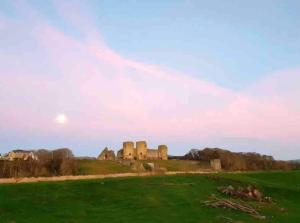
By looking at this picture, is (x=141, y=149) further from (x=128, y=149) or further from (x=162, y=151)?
(x=162, y=151)

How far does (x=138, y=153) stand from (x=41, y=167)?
3706 centimetres

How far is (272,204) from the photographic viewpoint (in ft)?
125

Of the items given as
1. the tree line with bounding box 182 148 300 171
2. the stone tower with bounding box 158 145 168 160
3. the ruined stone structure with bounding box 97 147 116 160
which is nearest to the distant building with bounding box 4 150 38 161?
the ruined stone structure with bounding box 97 147 116 160

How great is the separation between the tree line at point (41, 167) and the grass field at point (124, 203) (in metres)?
24.3

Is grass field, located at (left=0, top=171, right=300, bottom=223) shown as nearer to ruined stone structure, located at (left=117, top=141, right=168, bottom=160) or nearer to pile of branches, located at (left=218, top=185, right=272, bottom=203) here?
pile of branches, located at (left=218, top=185, right=272, bottom=203)

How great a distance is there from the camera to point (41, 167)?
242 ft

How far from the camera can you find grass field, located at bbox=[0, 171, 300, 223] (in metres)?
29.4

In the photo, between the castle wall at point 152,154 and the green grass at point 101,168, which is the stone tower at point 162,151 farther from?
the green grass at point 101,168

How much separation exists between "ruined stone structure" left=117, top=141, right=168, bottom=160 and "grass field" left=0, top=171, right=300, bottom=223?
6086 centimetres

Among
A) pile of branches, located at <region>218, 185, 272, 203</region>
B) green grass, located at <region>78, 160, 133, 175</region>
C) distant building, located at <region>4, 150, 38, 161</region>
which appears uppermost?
distant building, located at <region>4, 150, 38, 161</region>

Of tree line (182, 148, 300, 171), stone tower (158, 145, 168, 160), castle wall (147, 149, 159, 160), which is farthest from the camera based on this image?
stone tower (158, 145, 168, 160)

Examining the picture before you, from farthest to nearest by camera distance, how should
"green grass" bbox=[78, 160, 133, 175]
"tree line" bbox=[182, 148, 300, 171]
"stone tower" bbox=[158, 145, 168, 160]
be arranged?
"stone tower" bbox=[158, 145, 168, 160] < "tree line" bbox=[182, 148, 300, 171] < "green grass" bbox=[78, 160, 133, 175]

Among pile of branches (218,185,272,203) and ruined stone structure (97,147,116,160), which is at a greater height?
ruined stone structure (97,147,116,160)

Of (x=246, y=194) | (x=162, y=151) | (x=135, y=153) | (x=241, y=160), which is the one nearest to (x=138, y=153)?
(x=135, y=153)
